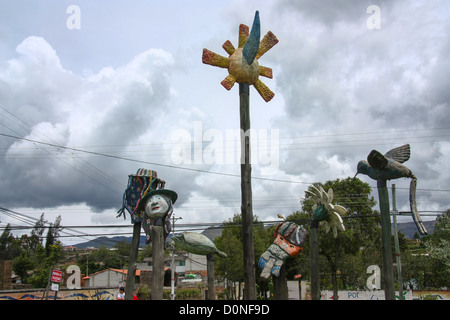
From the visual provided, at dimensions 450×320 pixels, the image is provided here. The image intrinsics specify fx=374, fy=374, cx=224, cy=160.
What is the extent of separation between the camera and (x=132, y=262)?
10258 millimetres

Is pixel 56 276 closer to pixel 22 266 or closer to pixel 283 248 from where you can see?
pixel 283 248

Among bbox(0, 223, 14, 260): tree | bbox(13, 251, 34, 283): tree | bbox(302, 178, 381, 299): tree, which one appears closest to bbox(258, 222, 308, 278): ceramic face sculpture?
bbox(302, 178, 381, 299): tree

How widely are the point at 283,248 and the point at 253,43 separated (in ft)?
24.8

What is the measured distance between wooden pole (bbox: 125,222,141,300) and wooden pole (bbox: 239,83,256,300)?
4224mm

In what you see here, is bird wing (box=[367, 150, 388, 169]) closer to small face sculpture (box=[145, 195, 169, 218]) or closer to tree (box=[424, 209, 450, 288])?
small face sculpture (box=[145, 195, 169, 218])

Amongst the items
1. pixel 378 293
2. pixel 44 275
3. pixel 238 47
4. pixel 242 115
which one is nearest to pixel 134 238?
pixel 242 115

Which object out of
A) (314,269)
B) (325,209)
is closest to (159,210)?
(314,269)

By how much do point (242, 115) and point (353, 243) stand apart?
2135 cm

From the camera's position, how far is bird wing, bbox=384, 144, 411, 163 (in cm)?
809

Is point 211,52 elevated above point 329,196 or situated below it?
above

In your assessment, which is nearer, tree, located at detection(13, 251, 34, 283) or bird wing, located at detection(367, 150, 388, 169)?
bird wing, located at detection(367, 150, 388, 169)
